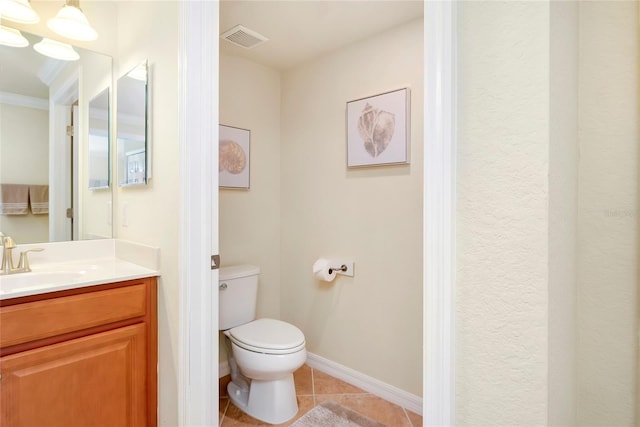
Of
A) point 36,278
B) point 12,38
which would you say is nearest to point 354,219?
point 36,278

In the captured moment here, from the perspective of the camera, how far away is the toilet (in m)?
1.76

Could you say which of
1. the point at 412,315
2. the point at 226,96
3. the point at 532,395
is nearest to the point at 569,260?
the point at 532,395

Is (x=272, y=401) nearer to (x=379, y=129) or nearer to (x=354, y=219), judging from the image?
(x=354, y=219)

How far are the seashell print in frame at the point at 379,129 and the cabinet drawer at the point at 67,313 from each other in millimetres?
1406

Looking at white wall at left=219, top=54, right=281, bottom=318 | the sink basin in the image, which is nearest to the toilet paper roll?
white wall at left=219, top=54, right=281, bottom=318

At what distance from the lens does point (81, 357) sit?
1.28 meters

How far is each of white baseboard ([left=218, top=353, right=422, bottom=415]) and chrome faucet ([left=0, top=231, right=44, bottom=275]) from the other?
1.31m

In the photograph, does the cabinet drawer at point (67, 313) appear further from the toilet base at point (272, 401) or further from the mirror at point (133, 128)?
the toilet base at point (272, 401)

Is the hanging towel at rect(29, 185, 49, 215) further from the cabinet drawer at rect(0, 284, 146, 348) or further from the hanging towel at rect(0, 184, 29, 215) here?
the cabinet drawer at rect(0, 284, 146, 348)

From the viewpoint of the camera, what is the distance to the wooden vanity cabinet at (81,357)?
1.15m

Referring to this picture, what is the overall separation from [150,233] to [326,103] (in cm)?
142

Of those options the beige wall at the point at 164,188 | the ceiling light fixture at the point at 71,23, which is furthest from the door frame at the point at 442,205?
the ceiling light fixture at the point at 71,23

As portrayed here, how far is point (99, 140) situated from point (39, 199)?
404 mm

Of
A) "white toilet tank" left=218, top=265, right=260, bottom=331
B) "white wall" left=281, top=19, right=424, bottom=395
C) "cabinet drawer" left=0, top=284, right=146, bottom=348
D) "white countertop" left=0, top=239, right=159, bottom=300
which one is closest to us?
"cabinet drawer" left=0, top=284, right=146, bottom=348
